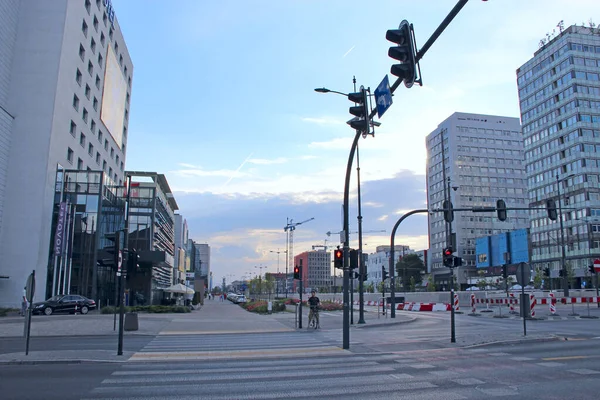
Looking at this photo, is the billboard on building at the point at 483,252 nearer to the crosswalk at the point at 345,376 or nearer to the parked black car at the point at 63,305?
the parked black car at the point at 63,305

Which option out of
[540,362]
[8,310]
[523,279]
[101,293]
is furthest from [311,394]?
[101,293]

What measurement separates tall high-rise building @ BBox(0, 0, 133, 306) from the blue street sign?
120ft

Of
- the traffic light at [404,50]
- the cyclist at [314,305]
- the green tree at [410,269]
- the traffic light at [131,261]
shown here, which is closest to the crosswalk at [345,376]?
the traffic light at [131,261]

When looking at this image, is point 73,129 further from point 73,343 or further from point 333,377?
point 333,377

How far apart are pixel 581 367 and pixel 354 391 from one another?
5791 millimetres

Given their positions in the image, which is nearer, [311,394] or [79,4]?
[311,394]

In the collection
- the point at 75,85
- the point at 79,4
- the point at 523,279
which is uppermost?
the point at 79,4

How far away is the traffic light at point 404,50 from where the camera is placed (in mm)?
9016

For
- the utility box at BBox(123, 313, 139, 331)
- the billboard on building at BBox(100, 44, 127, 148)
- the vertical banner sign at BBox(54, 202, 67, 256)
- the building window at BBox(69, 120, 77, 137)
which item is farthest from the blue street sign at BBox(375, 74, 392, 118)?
the billboard on building at BBox(100, 44, 127, 148)

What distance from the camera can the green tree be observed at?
113188 mm

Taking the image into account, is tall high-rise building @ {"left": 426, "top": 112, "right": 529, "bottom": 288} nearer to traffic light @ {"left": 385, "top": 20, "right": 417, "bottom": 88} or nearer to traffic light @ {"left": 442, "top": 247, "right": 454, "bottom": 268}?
traffic light @ {"left": 442, "top": 247, "right": 454, "bottom": 268}

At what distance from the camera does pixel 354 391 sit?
8.46 metres

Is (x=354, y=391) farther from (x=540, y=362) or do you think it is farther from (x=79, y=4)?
(x=79, y=4)

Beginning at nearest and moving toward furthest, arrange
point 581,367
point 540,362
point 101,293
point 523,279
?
point 581,367 → point 540,362 → point 523,279 → point 101,293
